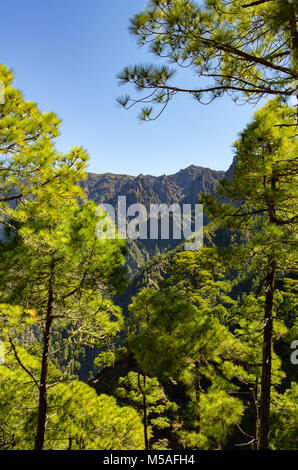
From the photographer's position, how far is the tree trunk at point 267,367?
5.26 metres

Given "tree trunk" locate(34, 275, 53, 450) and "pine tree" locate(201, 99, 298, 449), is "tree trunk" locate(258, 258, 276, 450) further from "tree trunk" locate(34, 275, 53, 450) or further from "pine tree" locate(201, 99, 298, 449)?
"tree trunk" locate(34, 275, 53, 450)

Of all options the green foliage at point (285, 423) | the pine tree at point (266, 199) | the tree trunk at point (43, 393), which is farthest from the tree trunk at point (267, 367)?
the tree trunk at point (43, 393)

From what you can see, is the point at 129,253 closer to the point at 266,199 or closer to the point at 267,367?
the point at 266,199

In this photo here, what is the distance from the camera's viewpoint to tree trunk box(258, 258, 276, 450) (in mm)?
5256

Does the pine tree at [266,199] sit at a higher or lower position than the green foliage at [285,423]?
higher

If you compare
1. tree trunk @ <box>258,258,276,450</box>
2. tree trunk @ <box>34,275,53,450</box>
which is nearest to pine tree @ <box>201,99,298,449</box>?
tree trunk @ <box>258,258,276,450</box>

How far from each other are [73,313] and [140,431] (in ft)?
11.0

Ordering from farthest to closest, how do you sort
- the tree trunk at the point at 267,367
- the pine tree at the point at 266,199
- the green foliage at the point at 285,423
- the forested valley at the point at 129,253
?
1. the green foliage at the point at 285,423
2. the tree trunk at the point at 267,367
3. the pine tree at the point at 266,199
4. the forested valley at the point at 129,253

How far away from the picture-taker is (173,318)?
193 inches

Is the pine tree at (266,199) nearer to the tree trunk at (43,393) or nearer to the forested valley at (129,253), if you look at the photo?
the forested valley at (129,253)

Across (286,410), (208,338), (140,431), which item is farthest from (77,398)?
(286,410)

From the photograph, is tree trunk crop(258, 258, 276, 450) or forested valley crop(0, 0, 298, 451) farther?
tree trunk crop(258, 258, 276, 450)

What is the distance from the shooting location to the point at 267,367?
→ 5.42m
